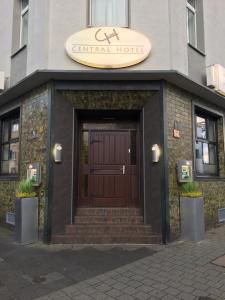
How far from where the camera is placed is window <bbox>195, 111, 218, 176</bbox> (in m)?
7.37

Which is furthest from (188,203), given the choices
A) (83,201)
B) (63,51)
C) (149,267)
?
(63,51)

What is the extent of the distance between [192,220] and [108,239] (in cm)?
183

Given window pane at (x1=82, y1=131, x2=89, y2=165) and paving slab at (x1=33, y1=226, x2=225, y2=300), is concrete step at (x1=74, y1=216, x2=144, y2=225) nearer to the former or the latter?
paving slab at (x1=33, y1=226, x2=225, y2=300)

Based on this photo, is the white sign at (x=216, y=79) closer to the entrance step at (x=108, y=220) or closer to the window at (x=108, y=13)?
the window at (x=108, y=13)

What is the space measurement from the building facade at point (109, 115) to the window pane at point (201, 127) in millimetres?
473

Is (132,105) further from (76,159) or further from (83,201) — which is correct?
(83,201)

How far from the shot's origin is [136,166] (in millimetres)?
6582

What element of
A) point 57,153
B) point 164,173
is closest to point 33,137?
point 57,153

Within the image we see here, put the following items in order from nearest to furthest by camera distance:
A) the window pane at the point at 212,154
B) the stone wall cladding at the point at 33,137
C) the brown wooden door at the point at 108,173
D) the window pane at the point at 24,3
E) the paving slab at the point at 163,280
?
the paving slab at the point at 163,280 → the stone wall cladding at the point at 33,137 → the brown wooden door at the point at 108,173 → the window pane at the point at 24,3 → the window pane at the point at 212,154

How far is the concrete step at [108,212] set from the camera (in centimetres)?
621

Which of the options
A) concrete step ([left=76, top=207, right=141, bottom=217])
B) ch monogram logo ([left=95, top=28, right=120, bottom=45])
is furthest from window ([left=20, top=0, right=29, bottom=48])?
concrete step ([left=76, top=207, right=141, bottom=217])

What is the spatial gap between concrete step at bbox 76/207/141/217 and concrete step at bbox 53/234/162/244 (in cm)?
64

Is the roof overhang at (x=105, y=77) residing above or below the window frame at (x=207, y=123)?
above

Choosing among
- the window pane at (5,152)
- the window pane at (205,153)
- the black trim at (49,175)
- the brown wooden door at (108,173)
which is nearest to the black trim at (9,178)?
the window pane at (5,152)
